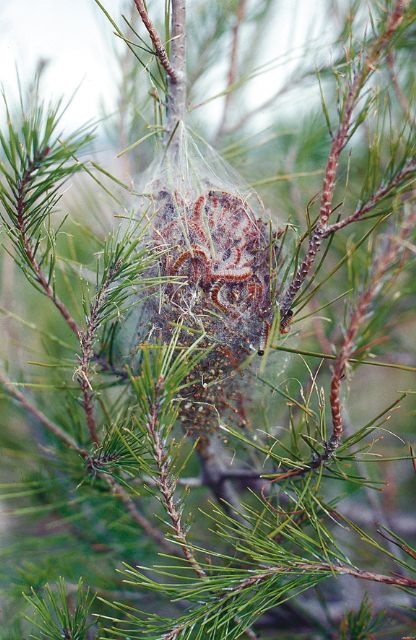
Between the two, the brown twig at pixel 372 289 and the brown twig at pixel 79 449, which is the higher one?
the brown twig at pixel 372 289

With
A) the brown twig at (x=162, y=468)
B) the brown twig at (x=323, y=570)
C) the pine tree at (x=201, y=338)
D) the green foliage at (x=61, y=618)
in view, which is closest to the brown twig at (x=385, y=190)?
the pine tree at (x=201, y=338)

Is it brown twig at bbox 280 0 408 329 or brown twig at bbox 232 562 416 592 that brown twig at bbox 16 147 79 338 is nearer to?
brown twig at bbox 280 0 408 329

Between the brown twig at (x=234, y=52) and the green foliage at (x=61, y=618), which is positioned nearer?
the green foliage at (x=61, y=618)

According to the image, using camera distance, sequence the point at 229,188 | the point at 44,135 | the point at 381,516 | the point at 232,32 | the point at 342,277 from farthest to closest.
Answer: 1. the point at 342,277
2. the point at 232,32
3. the point at 381,516
4. the point at 229,188
5. the point at 44,135

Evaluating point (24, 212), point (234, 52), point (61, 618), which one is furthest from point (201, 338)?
point (234, 52)

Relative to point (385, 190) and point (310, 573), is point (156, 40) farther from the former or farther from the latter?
point (310, 573)

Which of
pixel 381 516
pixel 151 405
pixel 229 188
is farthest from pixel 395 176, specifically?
pixel 381 516

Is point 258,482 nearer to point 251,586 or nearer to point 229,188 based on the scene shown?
point 251,586

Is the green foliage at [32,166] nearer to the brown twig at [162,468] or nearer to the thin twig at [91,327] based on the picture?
the thin twig at [91,327]

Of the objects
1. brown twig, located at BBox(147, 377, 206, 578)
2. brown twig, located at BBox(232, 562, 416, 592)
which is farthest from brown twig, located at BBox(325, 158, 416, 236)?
brown twig, located at BBox(232, 562, 416, 592)
